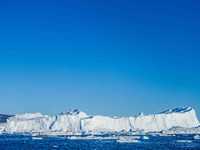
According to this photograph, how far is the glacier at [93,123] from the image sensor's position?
78.2 metres

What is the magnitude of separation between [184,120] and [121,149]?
5819 centimetres

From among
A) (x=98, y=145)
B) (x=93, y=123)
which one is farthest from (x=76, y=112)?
(x=98, y=145)

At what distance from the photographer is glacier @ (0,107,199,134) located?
Result: 78.2 m

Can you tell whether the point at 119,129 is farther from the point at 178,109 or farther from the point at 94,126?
the point at 178,109

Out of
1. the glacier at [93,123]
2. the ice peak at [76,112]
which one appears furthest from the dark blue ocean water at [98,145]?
the ice peak at [76,112]

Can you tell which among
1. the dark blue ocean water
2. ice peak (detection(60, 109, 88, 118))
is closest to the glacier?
ice peak (detection(60, 109, 88, 118))

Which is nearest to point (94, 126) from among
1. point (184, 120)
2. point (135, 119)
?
point (135, 119)

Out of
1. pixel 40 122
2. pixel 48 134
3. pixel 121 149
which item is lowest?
pixel 121 149

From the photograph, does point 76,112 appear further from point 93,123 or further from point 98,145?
point 98,145

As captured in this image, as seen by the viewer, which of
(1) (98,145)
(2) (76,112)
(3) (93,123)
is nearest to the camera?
(1) (98,145)

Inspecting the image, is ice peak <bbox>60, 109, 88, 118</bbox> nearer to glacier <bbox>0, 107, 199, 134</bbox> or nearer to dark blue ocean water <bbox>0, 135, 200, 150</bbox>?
glacier <bbox>0, 107, 199, 134</bbox>

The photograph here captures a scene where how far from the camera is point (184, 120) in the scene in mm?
89125

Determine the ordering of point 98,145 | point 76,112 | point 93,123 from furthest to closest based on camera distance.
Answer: point 76,112, point 93,123, point 98,145

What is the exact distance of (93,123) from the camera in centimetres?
7931
